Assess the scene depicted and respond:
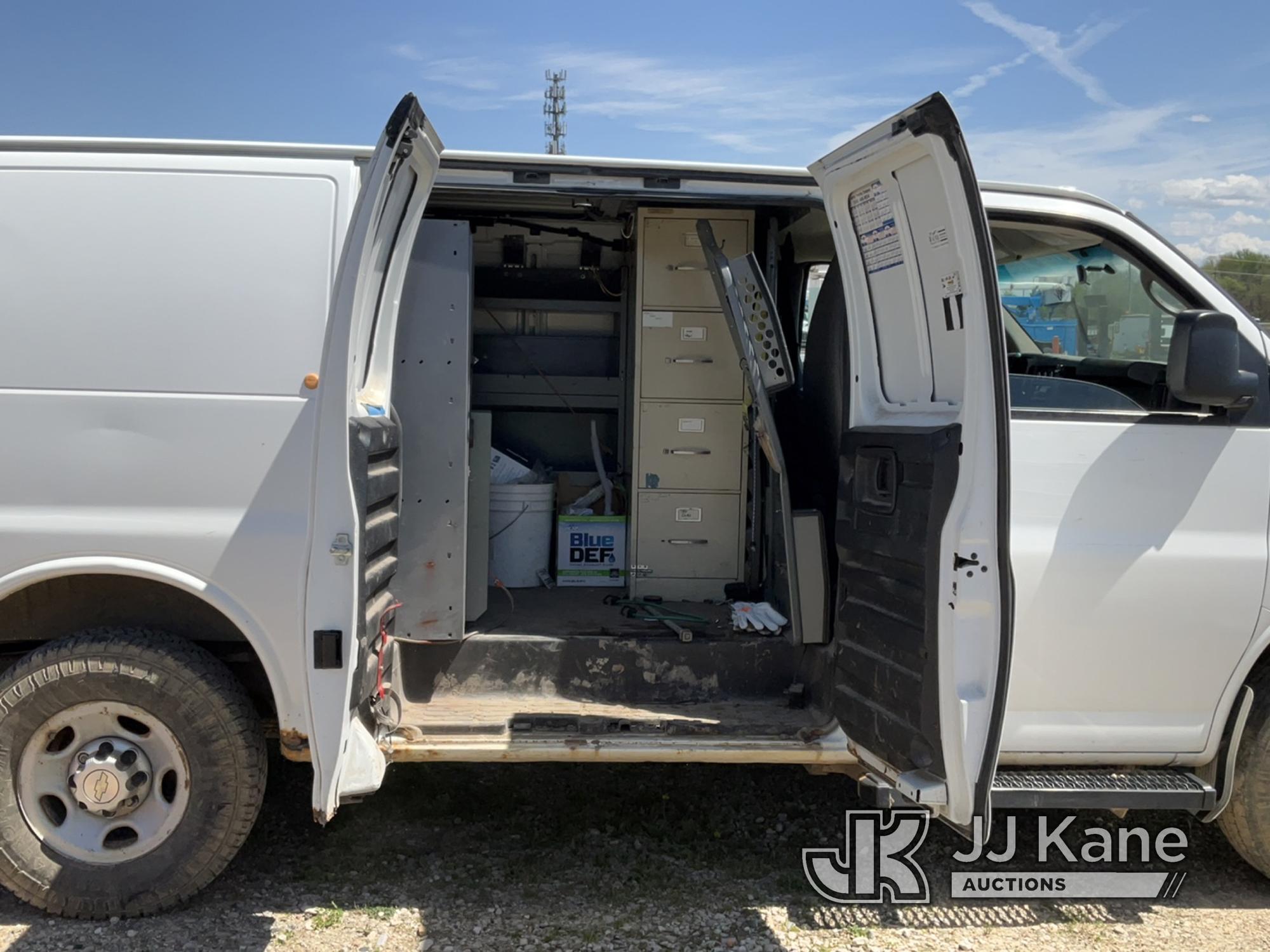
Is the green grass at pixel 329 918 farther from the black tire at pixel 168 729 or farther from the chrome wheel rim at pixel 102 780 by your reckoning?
the chrome wheel rim at pixel 102 780

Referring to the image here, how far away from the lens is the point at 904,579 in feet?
9.32

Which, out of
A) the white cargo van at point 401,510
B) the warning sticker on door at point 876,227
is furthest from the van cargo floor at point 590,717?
the warning sticker on door at point 876,227

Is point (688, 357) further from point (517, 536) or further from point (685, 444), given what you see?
point (517, 536)

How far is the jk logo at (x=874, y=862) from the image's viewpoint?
339cm

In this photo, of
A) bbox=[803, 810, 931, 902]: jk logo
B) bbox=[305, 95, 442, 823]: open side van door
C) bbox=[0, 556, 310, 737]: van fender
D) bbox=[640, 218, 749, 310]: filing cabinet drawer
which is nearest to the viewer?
bbox=[305, 95, 442, 823]: open side van door

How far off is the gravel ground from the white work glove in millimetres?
720

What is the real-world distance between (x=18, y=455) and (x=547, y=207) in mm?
2540

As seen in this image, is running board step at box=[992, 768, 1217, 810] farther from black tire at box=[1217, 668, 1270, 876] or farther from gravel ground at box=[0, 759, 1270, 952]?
gravel ground at box=[0, 759, 1270, 952]

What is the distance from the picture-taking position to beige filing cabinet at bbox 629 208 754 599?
4855 mm

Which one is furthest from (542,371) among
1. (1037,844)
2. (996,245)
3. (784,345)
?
(1037,844)

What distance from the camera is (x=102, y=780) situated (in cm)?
293

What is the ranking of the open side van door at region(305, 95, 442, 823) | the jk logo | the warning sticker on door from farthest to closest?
the jk logo < the warning sticker on door < the open side van door at region(305, 95, 442, 823)

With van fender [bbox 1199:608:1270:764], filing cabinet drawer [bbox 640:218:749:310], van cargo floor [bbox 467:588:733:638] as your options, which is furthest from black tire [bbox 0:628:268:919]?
van fender [bbox 1199:608:1270:764]

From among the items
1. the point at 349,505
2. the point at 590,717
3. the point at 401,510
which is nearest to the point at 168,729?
the point at 349,505
